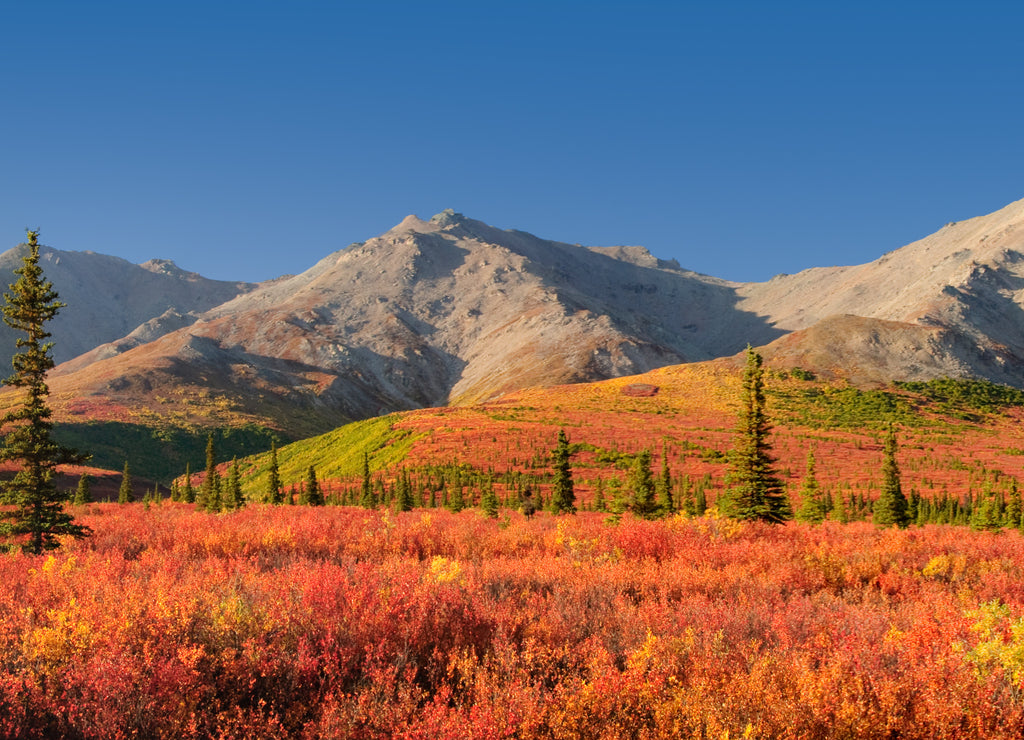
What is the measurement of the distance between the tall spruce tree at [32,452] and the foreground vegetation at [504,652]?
18.6ft

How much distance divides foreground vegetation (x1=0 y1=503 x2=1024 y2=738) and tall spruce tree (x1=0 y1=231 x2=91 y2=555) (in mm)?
5677

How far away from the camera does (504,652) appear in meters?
5.32

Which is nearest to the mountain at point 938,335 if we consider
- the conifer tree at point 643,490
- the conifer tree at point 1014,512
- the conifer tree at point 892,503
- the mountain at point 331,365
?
the mountain at point 331,365

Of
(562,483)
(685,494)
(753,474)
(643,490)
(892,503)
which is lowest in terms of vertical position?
(685,494)

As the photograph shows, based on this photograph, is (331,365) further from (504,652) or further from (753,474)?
(504,652)

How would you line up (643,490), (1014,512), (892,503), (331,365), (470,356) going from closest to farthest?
(643,490), (892,503), (1014,512), (331,365), (470,356)

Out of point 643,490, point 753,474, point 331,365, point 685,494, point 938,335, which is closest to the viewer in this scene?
point 753,474

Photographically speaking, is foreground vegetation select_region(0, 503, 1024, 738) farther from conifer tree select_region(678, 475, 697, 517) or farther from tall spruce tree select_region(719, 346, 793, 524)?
conifer tree select_region(678, 475, 697, 517)

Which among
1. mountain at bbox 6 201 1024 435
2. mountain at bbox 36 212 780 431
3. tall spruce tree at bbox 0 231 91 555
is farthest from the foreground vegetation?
mountain at bbox 36 212 780 431

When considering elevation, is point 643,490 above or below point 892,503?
above

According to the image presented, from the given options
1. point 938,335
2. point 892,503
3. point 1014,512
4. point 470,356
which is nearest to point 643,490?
point 892,503

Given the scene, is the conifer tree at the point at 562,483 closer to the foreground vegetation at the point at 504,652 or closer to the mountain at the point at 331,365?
the foreground vegetation at the point at 504,652

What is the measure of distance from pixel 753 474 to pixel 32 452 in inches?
850

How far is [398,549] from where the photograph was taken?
10781mm
